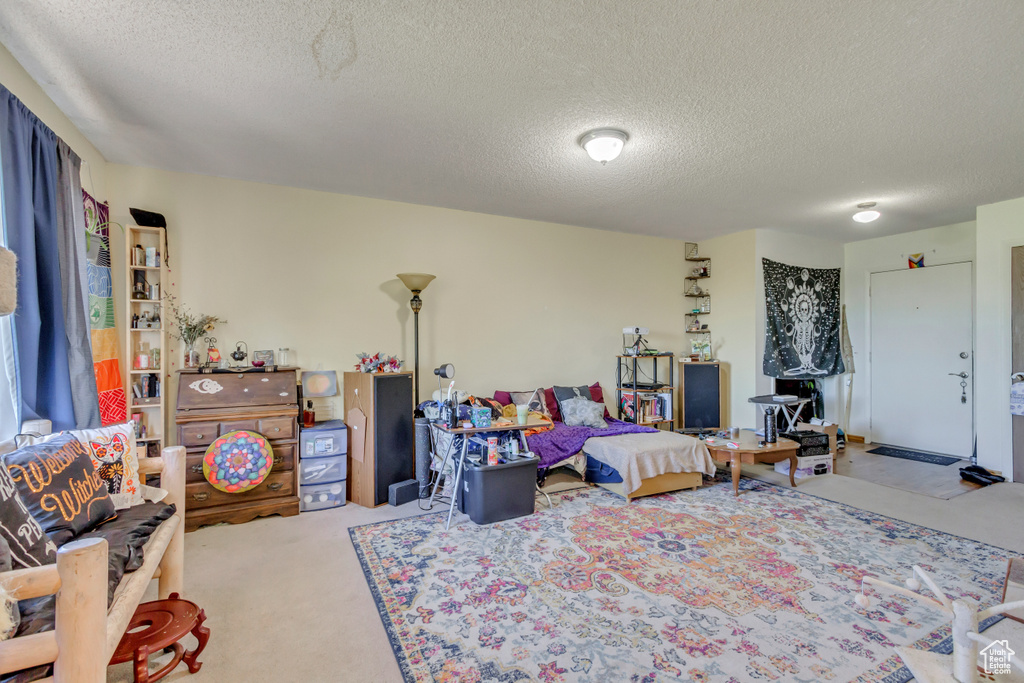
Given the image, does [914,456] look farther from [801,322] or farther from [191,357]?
[191,357]

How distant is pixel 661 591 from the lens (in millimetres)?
2375

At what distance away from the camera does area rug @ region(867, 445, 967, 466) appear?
197 inches

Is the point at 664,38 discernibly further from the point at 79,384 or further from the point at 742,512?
the point at 79,384

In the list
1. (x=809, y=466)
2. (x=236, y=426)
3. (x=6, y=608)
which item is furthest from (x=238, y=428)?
(x=809, y=466)

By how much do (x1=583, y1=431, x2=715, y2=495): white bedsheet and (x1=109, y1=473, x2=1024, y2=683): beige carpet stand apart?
971 mm

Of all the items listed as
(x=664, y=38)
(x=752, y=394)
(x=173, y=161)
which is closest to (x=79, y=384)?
(x=173, y=161)

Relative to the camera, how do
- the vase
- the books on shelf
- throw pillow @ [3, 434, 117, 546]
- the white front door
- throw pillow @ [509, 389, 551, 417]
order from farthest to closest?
1. the books on shelf
2. the white front door
3. throw pillow @ [509, 389, 551, 417]
4. the vase
5. throw pillow @ [3, 434, 117, 546]

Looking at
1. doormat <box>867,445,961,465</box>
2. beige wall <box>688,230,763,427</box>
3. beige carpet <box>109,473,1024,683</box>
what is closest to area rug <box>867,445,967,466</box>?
doormat <box>867,445,961,465</box>

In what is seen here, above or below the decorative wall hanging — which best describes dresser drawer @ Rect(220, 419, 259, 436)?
below

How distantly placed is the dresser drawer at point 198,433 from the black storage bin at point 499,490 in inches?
70.8

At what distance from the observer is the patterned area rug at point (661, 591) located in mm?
1864

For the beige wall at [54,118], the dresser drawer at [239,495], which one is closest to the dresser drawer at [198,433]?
the dresser drawer at [239,495]

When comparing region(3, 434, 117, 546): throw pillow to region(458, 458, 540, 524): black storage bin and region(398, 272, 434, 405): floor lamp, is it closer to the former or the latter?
region(458, 458, 540, 524): black storage bin

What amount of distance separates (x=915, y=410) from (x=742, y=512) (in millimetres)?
3784
